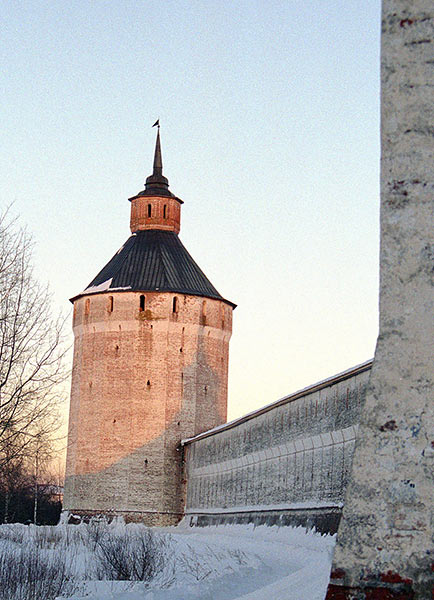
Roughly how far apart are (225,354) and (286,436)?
55.0 ft

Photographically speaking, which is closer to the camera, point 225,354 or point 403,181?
point 403,181

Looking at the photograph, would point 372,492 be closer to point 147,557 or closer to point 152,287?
point 147,557

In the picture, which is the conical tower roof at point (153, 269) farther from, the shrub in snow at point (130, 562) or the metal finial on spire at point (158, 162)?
the shrub in snow at point (130, 562)

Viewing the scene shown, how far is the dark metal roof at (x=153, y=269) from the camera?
3600 centimetres

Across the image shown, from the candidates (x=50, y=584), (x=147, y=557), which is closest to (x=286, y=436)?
(x=147, y=557)

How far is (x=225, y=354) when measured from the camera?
37.0 meters

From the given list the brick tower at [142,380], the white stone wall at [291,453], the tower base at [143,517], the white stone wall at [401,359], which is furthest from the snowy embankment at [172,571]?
the brick tower at [142,380]

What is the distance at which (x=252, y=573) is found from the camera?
13.5 m

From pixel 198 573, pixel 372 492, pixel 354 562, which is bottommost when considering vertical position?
pixel 198 573

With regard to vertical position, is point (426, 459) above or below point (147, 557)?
above

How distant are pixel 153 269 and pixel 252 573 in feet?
77.7

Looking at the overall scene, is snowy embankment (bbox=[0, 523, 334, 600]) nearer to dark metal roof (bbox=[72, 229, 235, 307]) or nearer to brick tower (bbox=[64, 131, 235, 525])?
brick tower (bbox=[64, 131, 235, 525])

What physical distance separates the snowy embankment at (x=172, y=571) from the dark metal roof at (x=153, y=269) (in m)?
16.7

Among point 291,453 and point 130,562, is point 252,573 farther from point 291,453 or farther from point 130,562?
point 291,453
